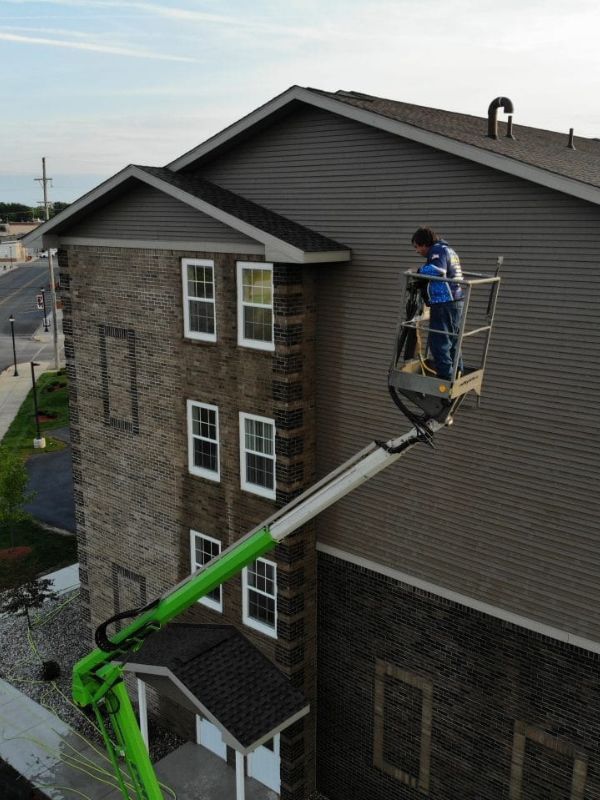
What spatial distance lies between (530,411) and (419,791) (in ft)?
26.5

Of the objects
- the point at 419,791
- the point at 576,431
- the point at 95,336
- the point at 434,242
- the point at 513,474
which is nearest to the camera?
the point at 434,242

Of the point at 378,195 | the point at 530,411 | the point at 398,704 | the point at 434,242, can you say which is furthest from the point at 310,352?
the point at 398,704

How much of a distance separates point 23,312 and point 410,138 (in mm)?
83090

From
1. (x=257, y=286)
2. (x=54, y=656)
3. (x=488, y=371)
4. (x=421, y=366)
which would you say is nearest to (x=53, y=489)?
(x=54, y=656)

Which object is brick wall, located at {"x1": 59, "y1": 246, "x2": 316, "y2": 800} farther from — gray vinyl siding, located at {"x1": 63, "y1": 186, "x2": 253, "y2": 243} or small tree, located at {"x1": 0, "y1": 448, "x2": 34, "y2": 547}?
small tree, located at {"x1": 0, "y1": 448, "x2": 34, "y2": 547}

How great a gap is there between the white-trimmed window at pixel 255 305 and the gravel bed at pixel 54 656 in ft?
33.7

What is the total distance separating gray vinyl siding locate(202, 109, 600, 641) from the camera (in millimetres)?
11297

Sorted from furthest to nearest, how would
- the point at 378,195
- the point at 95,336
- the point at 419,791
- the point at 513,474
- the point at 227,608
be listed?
1. the point at 95,336
2. the point at 227,608
3. the point at 419,791
4. the point at 378,195
5. the point at 513,474

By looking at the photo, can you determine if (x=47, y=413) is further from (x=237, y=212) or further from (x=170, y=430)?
(x=237, y=212)

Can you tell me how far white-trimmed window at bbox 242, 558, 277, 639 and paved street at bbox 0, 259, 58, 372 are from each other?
4821cm

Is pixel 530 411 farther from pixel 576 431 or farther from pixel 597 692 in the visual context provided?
pixel 597 692

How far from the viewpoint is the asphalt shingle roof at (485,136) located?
42.1 ft

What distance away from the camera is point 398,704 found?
14.5m

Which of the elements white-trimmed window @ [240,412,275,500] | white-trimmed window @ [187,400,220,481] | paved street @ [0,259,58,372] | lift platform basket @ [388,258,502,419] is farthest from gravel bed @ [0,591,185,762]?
paved street @ [0,259,58,372]
